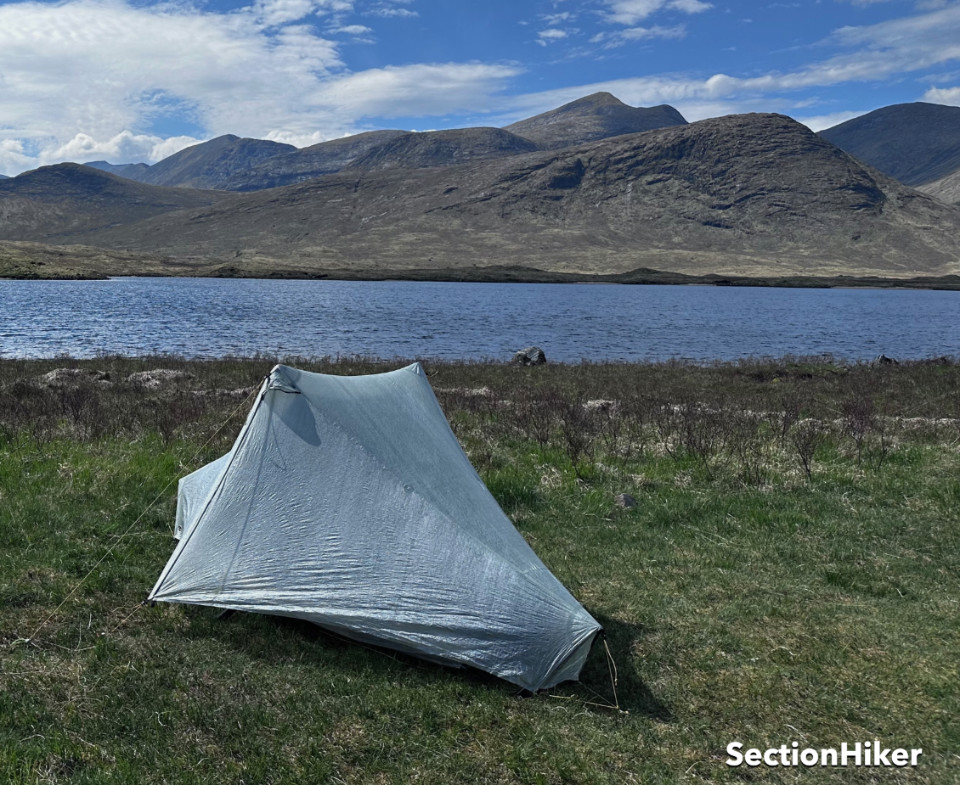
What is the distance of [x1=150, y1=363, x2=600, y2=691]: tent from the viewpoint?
6145mm

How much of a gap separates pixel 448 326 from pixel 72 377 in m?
37.0

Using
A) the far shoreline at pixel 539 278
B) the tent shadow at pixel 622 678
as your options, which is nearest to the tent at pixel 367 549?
the tent shadow at pixel 622 678

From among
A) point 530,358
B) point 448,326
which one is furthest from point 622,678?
point 448,326

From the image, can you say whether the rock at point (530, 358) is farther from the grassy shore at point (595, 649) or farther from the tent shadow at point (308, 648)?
the tent shadow at point (308, 648)

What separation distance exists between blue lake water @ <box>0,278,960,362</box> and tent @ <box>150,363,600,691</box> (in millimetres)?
29704

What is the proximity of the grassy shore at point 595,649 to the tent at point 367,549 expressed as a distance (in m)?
0.31

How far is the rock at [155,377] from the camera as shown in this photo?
2198 cm

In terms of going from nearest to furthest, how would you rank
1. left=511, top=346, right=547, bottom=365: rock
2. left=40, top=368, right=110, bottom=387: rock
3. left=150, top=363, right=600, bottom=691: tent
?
left=150, top=363, right=600, bottom=691: tent, left=40, top=368, right=110, bottom=387: rock, left=511, top=346, right=547, bottom=365: rock

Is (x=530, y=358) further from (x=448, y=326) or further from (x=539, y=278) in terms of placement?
(x=539, y=278)

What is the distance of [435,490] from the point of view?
7.00m

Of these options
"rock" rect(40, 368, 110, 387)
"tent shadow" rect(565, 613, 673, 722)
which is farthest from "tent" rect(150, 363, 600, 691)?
"rock" rect(40, 368, 110, 387)

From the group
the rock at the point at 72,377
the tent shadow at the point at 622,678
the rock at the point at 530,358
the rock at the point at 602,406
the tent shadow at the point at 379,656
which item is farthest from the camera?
the rock at the point at 530,358

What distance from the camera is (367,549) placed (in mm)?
6582

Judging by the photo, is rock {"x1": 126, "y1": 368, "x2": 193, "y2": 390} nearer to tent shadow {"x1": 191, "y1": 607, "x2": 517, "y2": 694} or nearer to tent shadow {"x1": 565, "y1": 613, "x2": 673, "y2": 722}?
tent shadow {"x1": 191, "y1": 607, "x2": 517, "y2": 694}
